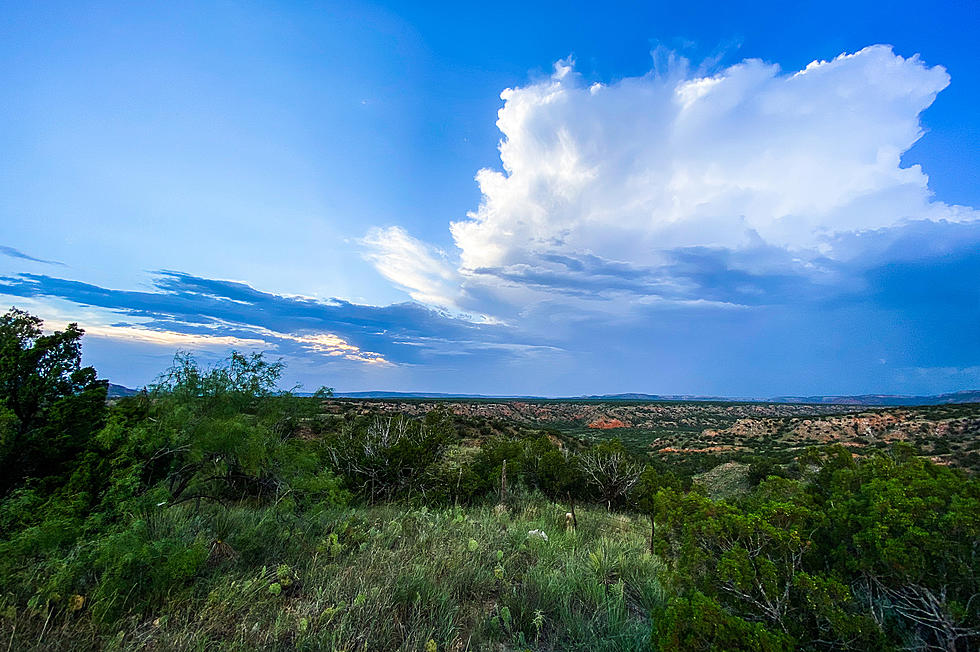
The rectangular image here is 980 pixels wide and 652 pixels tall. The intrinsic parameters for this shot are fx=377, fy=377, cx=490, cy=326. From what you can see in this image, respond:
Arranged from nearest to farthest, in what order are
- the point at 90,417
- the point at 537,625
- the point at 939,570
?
1. the point at 939,570
2. the point at 537,625
3. the point at 90,417

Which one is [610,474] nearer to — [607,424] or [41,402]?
[41,402]

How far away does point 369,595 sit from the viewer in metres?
3.58

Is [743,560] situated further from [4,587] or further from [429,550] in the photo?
[4,587]

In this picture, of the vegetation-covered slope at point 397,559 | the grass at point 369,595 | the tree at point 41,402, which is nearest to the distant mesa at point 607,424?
the vegetation-covered slope at point 397,559

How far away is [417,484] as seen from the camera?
9492 millimetres

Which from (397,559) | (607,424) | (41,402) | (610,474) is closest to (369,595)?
(397,559)

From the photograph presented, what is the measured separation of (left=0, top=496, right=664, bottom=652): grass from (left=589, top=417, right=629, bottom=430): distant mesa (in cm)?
6386

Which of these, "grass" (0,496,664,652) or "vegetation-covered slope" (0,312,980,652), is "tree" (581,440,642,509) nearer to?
"vegetation-covered slope" (0,312,980,652)

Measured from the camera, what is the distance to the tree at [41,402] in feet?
14.7

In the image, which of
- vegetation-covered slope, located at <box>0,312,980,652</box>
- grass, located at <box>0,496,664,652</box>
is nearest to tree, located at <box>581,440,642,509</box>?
vegetation-covered slope, located at <box>0,312,980,652</box>

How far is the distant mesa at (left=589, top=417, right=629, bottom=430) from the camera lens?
65.7 m

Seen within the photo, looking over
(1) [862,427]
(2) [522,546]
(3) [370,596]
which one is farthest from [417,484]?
(1) [862,427]

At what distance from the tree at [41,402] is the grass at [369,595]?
4.84 ft

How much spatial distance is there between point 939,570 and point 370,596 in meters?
4.62
